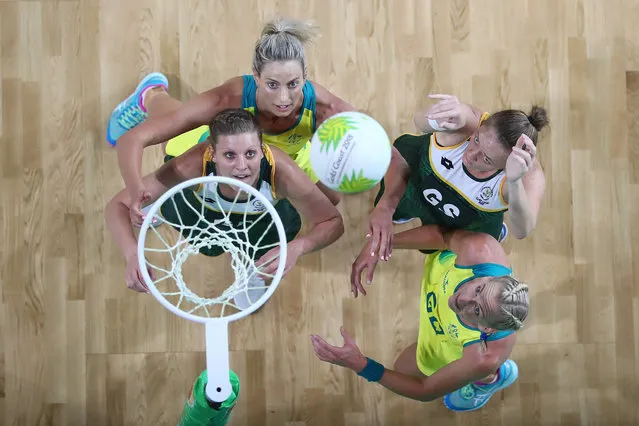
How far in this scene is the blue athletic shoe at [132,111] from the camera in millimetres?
2756

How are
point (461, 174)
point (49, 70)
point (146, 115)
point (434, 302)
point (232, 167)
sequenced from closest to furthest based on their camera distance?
point (232, 167), point (461, 174), point (434, 302), point (146, 115), point (49, 70)

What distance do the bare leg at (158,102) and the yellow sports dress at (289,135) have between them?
135mm

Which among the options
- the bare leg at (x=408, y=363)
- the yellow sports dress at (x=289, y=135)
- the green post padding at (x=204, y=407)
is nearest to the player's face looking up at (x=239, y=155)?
the yellow sports dress at (x=289, y=135)

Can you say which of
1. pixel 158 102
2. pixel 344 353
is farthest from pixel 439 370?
pixel 158 102

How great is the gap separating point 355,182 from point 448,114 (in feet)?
1.37

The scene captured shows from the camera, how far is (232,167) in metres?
2.12

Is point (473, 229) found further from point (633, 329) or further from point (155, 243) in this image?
point (155, 243)

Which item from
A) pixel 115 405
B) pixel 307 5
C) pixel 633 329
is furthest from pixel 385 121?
pixel 115 405

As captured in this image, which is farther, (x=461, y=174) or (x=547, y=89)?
(x=547, y=89)

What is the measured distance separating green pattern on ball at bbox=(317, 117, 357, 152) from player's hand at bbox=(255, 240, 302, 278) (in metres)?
0.46

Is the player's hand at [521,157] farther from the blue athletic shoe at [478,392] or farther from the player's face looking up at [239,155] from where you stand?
the blue athletic shoe at [478,392]

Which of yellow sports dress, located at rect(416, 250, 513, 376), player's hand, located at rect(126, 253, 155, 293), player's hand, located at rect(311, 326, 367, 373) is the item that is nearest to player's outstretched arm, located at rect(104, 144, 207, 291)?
player's hand, located at rect(126, 253, 155, 293)

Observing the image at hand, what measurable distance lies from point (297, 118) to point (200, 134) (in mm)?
441

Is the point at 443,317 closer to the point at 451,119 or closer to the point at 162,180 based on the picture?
the point at 451,119
